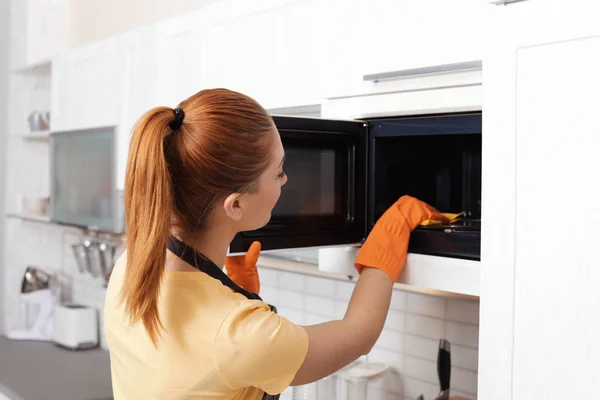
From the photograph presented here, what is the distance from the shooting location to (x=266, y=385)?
110 cm

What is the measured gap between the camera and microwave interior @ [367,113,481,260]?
1290mm

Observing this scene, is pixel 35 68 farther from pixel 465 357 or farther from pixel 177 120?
pixel 177 120

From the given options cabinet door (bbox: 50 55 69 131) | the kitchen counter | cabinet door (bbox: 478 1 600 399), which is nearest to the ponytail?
cabinet door (bbox: 478 1 600 399)

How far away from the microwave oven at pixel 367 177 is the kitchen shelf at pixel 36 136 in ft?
7.41

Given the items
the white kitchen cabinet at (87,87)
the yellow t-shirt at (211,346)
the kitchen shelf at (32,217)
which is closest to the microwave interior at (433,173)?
the yellow t-shirt at (211,346)

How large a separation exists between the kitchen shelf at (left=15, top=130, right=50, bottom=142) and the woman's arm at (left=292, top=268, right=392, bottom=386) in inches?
95.7

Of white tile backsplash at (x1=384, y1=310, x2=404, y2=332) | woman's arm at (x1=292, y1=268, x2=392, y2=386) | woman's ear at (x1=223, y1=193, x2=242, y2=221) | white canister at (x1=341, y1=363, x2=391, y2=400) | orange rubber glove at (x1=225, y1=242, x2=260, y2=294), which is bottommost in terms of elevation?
white canister at (x1=341, y1=363, x2=391, y2=400)

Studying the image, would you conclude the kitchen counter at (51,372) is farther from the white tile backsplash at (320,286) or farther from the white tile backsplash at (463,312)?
the white tile backsplash at (463,312)

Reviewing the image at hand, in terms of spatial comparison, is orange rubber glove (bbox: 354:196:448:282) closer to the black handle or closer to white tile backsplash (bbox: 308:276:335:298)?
the black handle

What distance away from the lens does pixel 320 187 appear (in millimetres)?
1420

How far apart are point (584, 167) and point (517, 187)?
10 centimetres

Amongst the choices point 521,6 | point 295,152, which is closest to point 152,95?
point 295,152

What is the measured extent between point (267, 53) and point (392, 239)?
27.9 inches

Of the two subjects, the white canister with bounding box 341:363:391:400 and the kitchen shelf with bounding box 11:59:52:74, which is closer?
the white canister with bounding box 341:363:391:400
